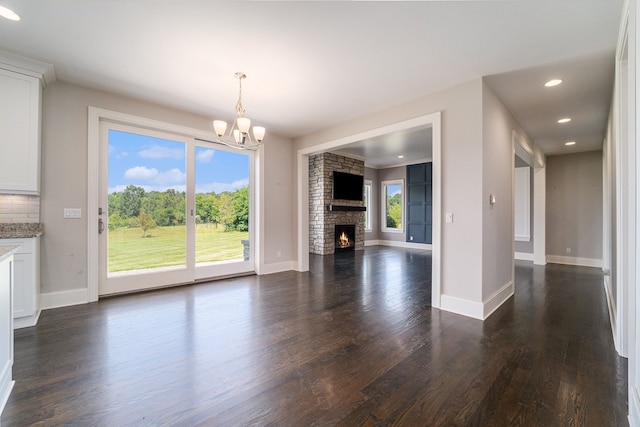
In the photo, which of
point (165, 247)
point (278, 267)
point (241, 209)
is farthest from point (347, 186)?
point (165, 247)

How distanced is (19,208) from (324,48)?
3.81m

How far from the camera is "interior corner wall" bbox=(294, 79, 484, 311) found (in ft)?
10.1

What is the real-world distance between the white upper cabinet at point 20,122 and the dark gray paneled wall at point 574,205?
9.52m

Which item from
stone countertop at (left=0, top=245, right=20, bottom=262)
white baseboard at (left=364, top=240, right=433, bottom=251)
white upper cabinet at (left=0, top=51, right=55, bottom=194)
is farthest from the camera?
white baseboard at (left=364, top=240, right=433, bottom=251)

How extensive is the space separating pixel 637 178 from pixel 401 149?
20.1ft

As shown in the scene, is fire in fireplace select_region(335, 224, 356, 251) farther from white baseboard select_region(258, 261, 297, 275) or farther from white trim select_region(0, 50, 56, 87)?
white trim select_region(0, 50, 56, 87)

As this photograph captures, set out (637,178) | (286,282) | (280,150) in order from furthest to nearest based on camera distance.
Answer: (280,150) → (286,282) → (637,178)

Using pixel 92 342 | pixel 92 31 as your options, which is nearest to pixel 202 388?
pixel 92 342

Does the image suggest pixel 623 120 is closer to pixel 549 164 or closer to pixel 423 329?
pixel 423 329

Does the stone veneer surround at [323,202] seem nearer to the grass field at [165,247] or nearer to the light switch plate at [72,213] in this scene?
the grass field at [165,247]

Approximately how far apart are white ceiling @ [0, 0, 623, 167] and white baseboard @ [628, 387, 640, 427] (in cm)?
260

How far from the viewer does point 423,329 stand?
8.93 ft

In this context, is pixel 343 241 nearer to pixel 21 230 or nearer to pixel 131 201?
pixel 131 201

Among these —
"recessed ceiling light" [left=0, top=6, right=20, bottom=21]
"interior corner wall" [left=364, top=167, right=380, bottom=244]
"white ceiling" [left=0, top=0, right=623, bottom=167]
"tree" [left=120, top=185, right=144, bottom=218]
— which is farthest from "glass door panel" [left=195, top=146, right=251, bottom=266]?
"interior corner wall" [left=364, top=167, right=380, bottom=244]
